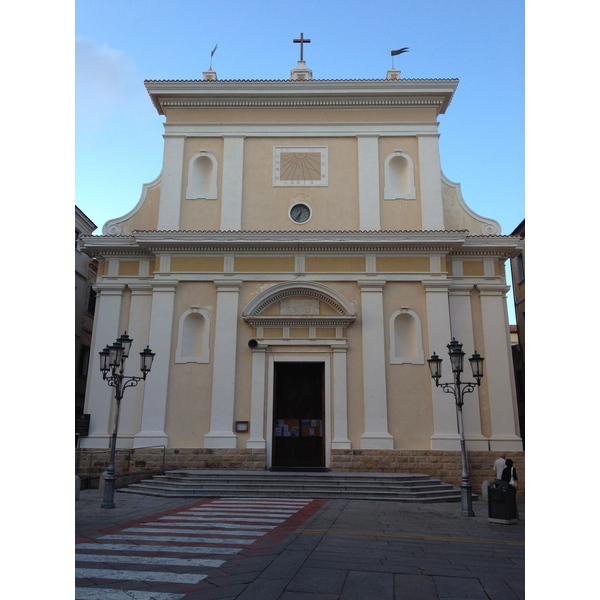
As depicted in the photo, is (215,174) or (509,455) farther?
(215,174)

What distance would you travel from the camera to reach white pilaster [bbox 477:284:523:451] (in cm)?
1762

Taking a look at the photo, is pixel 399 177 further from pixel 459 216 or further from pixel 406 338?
pixel 406 338

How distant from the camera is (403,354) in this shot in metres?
18.4

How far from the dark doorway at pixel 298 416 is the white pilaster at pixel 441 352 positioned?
362cm

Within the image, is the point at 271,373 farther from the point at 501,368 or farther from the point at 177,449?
the point at 501,368

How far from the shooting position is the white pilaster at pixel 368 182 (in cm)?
1939

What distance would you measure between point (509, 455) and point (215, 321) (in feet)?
33.7

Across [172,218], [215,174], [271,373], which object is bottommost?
[271,373]

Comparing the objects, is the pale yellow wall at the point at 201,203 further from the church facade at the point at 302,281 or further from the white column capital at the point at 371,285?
the white column capital at the point at 371,285

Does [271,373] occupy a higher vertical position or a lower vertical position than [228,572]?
higher

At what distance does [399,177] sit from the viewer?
66.8ft

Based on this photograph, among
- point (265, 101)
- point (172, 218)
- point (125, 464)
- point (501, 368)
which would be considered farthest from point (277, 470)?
point (265, 101)

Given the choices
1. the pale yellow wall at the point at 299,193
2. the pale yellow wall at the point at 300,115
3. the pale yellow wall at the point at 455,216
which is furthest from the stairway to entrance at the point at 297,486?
→ the pale yellow wall at the point at 300,115

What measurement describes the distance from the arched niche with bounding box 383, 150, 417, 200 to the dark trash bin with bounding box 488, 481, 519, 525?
1149 cm
